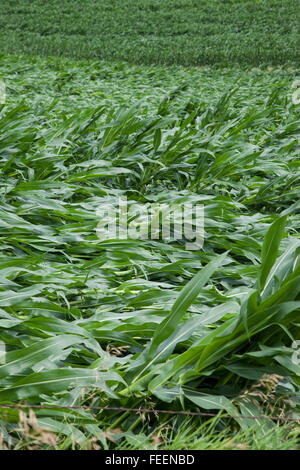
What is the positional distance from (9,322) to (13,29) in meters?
20.9

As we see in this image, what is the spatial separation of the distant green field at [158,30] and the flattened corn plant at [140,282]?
1212 centimetres

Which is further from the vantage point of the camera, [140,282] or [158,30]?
[158,30]

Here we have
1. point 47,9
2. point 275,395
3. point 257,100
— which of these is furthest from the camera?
point 47,9

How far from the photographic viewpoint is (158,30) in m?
19.4

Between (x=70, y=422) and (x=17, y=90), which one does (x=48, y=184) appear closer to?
(x=70, y=422)

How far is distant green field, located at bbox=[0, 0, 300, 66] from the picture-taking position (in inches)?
620

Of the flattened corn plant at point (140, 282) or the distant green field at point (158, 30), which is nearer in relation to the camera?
the flattened corn plant at point (140, 282)

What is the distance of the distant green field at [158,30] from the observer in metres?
15.8

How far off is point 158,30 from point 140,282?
61.6ft

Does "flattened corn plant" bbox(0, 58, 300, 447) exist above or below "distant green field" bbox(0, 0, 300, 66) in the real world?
above

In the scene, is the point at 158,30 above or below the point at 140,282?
below

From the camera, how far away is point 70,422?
4.30 ft

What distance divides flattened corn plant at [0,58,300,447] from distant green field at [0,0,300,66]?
39.8 feet

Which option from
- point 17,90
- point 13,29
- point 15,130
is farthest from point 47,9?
point 15,130
